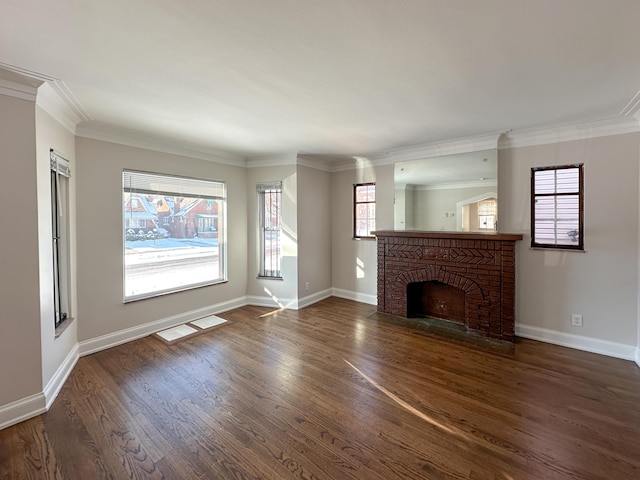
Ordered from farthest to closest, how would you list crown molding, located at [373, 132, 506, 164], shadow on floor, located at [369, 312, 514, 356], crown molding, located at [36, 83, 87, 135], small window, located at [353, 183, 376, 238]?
1. small window, located at [353, 183, 376, 238]
2. crown molding, located at [373, 132, 506, 164]
3. shadow on floor, located at [369, 312, 514, 356]
4. crown molding, located at [36, 83, 87, 135]

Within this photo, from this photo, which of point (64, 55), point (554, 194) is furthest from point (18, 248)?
point (554, 194)

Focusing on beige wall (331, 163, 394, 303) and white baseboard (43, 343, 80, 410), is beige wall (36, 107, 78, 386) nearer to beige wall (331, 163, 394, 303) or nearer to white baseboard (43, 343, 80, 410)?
white baseboard (43, 343, 80, 410)

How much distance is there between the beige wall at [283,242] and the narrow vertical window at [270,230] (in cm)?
8

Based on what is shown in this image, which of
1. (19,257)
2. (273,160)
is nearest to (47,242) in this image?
(19,257)

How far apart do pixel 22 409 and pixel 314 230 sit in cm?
399

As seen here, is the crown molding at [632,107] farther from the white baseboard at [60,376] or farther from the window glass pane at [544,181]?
the white baseboard at [60,376]

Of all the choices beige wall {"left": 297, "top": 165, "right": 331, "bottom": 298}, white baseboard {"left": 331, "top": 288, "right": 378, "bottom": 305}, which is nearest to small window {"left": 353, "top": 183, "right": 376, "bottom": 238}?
beige wall {"left": 297, "top": 165, "right": 331, "bottom": 298}

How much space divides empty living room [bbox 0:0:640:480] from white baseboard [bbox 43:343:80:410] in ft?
0.08

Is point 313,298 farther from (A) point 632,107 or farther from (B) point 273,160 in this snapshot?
(A) point 632,107

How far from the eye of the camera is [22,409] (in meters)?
2.19

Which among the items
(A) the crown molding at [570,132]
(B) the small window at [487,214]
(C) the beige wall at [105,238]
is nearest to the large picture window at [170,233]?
(C) the beige wall at [105,238]

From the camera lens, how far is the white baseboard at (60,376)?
93.3 inches

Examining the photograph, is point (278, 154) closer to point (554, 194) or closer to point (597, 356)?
point (554, 194)

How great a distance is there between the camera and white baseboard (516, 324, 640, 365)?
3146mm
